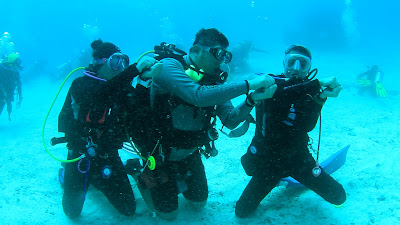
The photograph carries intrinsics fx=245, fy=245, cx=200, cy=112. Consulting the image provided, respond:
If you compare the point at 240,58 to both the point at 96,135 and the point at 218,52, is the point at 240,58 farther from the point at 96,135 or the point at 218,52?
the point at 96,135

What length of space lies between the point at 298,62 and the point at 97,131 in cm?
310

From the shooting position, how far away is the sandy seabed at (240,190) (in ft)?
12.3

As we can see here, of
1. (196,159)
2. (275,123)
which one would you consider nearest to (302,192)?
(275,123)

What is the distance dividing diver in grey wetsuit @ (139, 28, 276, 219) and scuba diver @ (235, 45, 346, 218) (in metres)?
0.57

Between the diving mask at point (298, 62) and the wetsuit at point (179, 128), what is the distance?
0.95 meters

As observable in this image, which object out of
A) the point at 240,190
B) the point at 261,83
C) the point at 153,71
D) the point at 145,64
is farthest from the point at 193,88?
the point at 240,190

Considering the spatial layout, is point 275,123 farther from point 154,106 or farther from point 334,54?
point 334,54

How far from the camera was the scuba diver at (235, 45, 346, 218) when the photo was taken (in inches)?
138

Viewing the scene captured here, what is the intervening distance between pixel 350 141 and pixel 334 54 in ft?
80.0

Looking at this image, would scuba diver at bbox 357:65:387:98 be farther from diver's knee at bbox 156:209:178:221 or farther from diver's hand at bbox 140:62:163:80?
diver's hand at bbox 140:62:163:80

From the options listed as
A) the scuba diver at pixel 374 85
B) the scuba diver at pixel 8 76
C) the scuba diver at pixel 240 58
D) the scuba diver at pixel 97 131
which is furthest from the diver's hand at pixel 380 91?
the scuba diver at pixel 8 76

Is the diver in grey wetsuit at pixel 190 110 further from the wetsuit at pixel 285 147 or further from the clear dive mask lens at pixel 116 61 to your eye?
the clear dive mask lens at pixel 116 61

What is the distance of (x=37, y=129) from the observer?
9.14m

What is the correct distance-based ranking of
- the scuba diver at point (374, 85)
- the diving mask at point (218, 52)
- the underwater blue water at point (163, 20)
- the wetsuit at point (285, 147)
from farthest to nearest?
the underwater blue water at point (163, 20), the scuba diver at point (374, 85), the wetsuit at point (285, 147), the diving mask at point (218, 52)
